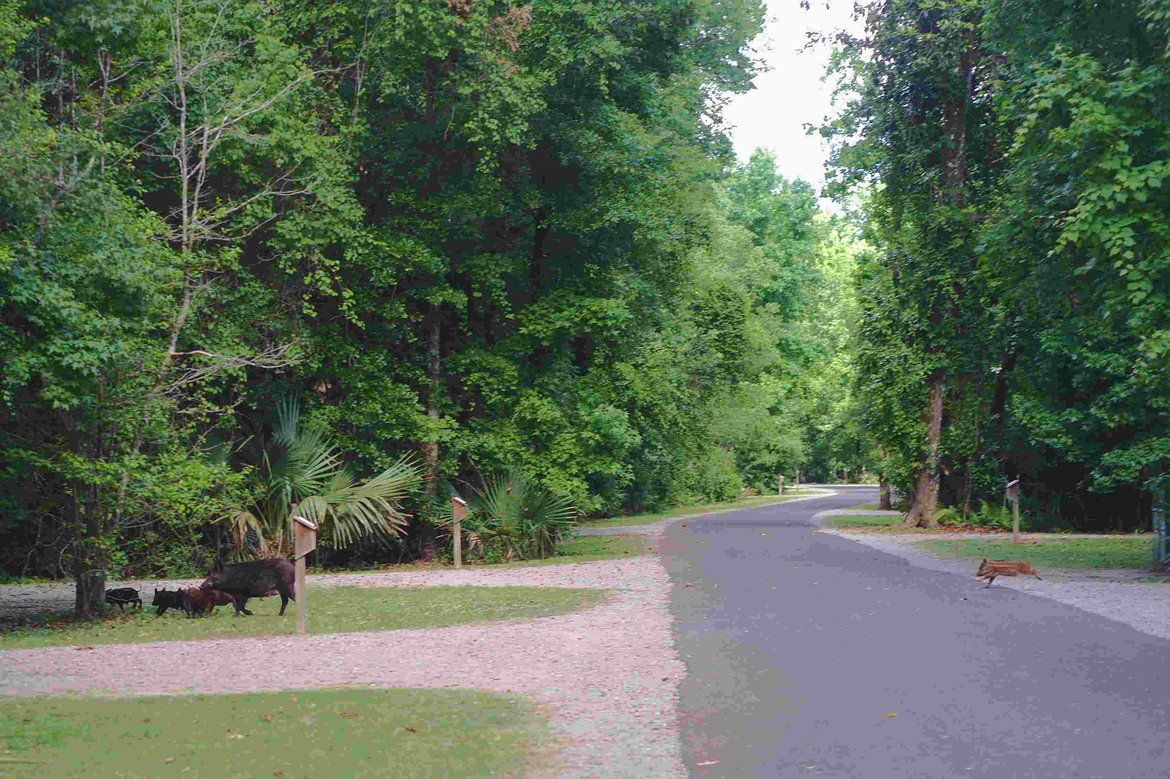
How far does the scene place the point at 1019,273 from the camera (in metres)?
23.1

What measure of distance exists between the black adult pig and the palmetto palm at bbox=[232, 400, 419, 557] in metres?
4.79

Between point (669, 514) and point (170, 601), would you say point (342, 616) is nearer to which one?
point (170, 601)

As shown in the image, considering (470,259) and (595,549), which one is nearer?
(470,259)

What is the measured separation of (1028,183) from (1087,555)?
876 cm

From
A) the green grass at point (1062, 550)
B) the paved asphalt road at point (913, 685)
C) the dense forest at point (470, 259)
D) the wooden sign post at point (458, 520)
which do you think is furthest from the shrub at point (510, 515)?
the green grass at point (1062, 550)

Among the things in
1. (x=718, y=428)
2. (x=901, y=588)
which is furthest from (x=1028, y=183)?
(x=718, y=428)

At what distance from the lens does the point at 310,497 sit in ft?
76.2

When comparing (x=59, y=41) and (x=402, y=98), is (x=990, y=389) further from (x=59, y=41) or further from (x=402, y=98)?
(x=59, y=41)

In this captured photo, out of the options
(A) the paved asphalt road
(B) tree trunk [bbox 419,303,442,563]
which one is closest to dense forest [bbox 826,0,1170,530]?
(A) the paved asphalt road

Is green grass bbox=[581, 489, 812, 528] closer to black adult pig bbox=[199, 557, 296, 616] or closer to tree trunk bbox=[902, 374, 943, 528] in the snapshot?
tree trunk bbox=[902, 374, 943, 528]

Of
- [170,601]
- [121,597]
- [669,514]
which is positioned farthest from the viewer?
[669,514]

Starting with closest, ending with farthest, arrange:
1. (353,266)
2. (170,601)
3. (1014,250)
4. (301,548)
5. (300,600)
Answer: (301,548), (300,600), (170,601), (1014,250), (353,266)

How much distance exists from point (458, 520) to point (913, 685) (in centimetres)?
1419

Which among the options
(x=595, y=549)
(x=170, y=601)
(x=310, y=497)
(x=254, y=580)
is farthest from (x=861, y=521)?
(x=170, y=601)
